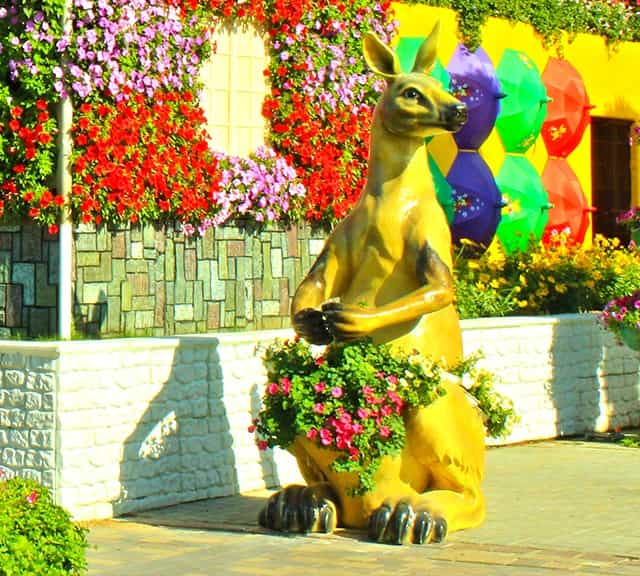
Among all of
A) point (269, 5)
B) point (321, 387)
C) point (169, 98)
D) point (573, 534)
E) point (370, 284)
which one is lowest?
point (573, 534)

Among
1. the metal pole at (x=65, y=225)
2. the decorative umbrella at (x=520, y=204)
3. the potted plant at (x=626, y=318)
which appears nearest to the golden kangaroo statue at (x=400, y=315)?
the metal pole at (x=65, y=225)

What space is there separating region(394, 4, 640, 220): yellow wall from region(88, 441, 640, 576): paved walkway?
17.1ft

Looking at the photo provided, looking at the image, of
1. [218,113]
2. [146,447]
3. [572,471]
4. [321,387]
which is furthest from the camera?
[218,113]

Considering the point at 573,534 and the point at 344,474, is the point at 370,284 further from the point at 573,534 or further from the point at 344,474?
the point at 573,534

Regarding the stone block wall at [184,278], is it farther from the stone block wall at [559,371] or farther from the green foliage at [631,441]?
the green foliage at [631,441]

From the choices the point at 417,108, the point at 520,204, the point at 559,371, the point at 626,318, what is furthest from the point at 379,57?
the point at 520,204

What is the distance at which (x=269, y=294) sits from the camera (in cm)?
1133

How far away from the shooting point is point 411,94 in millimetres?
7832

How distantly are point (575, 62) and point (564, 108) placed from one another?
2.41ft

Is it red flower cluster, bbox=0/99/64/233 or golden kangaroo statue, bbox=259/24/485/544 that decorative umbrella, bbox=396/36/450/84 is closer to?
red flower cluster, bbox=0/99/64/233

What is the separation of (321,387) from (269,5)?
4857 millimetres

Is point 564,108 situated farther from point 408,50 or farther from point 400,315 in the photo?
point 400,315

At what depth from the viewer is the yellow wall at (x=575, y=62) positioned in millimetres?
13469

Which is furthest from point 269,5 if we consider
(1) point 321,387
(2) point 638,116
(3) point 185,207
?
(2) point 638,116
